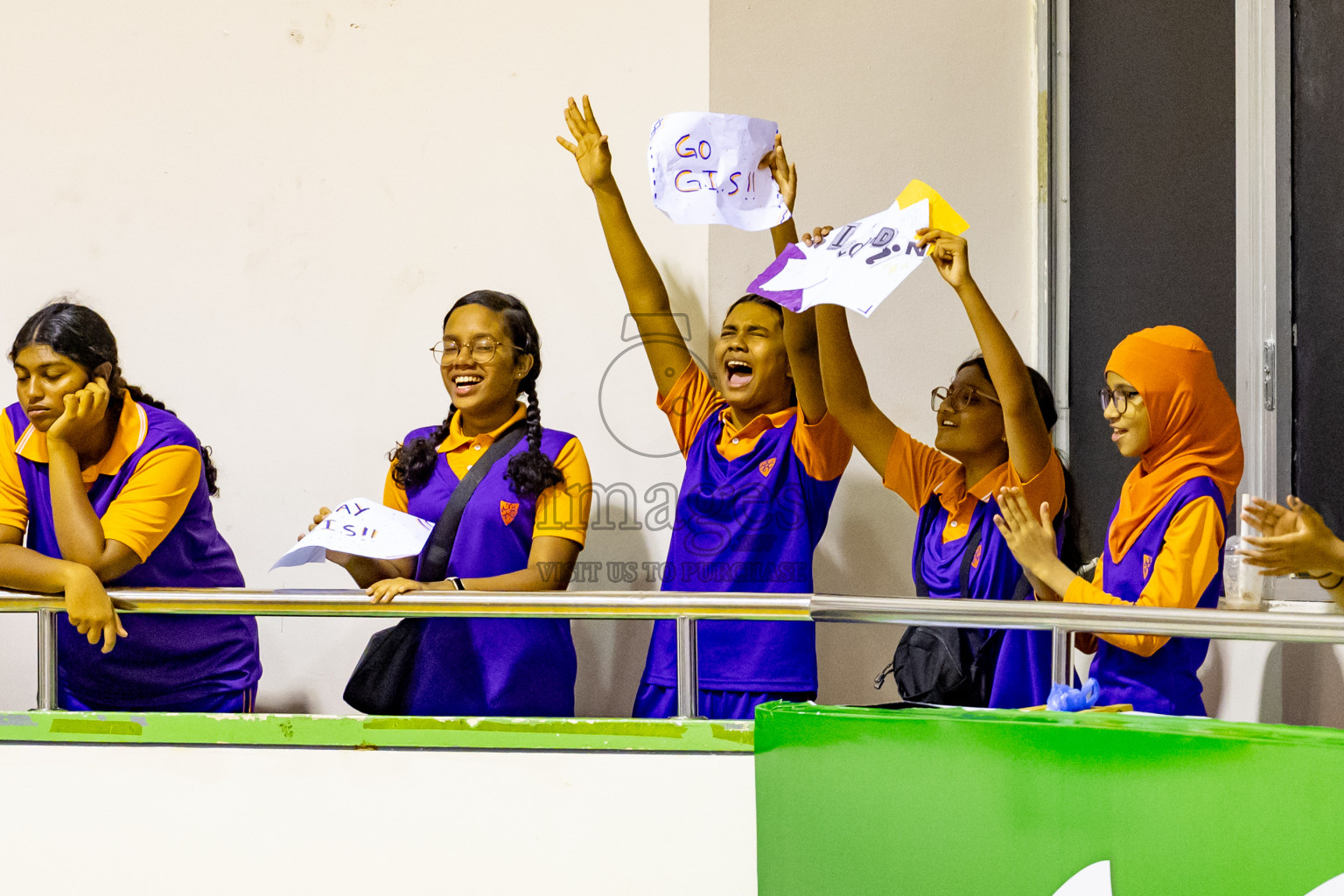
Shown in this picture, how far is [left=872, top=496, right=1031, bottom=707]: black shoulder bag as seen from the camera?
208 cm

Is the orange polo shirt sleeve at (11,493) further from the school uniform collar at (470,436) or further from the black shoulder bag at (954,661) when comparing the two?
the black shoulder bag at (954,661)

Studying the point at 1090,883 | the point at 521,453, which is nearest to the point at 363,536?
the point at 521,453

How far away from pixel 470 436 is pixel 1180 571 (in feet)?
4.68

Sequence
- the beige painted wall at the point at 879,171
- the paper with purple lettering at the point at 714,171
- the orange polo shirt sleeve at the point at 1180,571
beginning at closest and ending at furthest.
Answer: the orange polo shirt sleeve at the point at 1180,571, the paper with purple lettering at the point at 714,171, the beige painted wall at the point at 879,171

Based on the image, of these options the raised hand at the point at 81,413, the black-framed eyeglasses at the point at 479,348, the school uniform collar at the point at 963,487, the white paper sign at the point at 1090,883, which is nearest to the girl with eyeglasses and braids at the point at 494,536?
the black-framed eyeglasses at the point at 479,348

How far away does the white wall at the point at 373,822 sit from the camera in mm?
1936

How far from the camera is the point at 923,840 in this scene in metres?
1.42

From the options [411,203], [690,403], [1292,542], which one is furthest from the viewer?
[411,203]

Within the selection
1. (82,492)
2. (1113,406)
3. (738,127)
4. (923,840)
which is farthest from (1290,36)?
(82,492)

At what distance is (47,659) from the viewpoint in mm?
2025

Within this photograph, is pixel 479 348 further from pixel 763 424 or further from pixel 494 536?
pixel 763 424

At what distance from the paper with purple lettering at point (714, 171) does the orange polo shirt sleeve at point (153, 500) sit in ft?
3.59

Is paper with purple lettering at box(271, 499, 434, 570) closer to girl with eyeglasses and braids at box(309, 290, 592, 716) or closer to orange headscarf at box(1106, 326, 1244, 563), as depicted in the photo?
girl with eyeglasses and braids at box(309, 290, 592, 716)

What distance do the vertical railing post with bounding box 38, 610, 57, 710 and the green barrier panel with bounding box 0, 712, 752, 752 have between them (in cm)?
3
